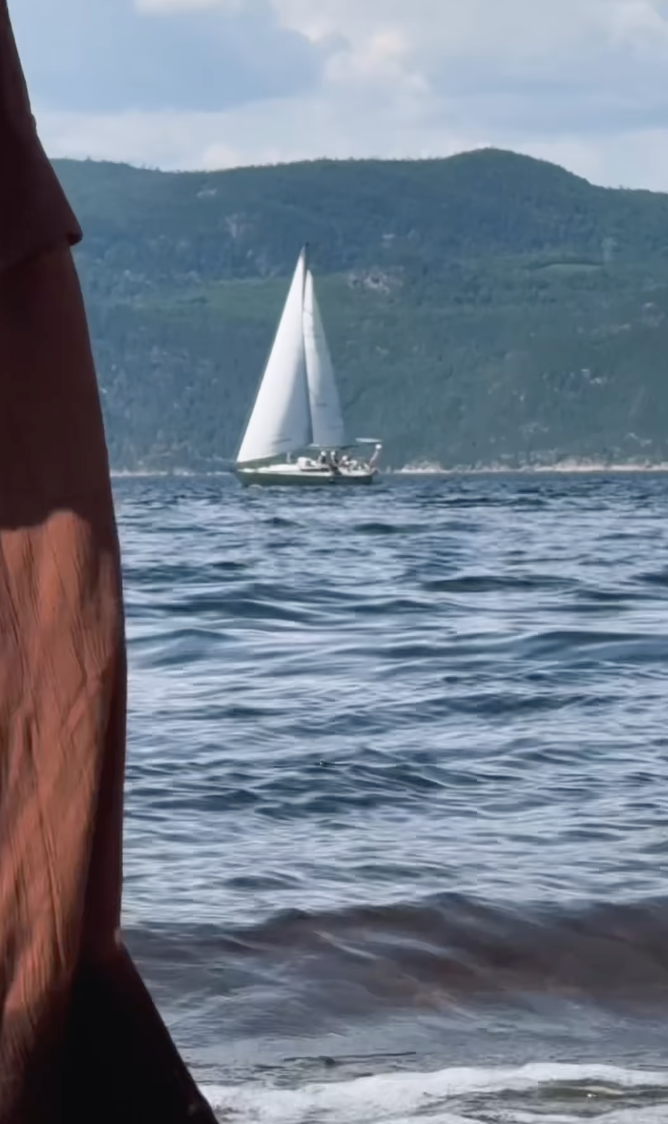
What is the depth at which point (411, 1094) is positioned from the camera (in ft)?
12.1

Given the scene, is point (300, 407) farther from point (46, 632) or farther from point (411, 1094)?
point (46, 632)

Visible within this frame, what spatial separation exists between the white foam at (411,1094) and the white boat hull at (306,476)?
74.9m

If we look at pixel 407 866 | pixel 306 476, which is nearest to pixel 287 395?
pixel 306 476

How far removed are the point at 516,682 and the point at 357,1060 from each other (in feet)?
23.2

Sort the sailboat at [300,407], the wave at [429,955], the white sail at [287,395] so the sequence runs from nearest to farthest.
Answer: the wave at [429,955] < the sailboat at [300,407] < the white sail at [287,395]

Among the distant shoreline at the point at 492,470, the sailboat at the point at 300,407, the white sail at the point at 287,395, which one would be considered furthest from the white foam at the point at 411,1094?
the distant shoreline at the point at 492,470

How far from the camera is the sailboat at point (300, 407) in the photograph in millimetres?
80250

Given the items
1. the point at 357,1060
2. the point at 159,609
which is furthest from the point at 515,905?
the point at 159,609

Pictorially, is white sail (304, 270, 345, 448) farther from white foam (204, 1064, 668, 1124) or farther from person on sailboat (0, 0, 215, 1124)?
person on sailboat (0, 0, 215, 1124)

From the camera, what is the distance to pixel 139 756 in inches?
320

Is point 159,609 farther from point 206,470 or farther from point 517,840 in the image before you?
point 206,470

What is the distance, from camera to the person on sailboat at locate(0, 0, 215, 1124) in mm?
1981

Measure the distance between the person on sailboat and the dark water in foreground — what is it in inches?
64.5

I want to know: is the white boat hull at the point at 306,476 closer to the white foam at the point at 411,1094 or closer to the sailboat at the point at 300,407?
the sailboat at the point at 300,407
